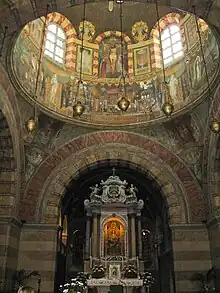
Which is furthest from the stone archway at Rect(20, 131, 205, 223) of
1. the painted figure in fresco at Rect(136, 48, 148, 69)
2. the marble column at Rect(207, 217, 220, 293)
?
the painted figure in fresco at Rect(136, 48, 148, 69)

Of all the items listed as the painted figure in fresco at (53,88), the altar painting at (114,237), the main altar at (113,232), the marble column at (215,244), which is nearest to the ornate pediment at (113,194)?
the main altar at (113,232)

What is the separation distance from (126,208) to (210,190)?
4.24 metres

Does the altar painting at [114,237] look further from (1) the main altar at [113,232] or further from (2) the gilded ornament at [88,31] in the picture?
(2) the gilded ornament at [88,31]

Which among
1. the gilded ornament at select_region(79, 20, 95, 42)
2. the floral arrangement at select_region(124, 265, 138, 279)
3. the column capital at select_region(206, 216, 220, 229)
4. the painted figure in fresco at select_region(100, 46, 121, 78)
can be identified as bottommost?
the floral arrangement at select_region(124, 265, 138, 279)

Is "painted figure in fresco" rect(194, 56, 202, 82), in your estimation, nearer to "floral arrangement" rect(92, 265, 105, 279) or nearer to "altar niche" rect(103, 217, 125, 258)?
"altar niche" rect(103, 217, 125, 258)

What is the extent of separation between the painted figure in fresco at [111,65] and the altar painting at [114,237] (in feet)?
24.3

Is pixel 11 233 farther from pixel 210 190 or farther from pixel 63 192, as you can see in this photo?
pixel 210 190

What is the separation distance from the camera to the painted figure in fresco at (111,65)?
676 inches

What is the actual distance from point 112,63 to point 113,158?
5333 millimetres

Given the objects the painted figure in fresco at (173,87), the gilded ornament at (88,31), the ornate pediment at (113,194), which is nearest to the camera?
the painted figure in fresco at (173,87)

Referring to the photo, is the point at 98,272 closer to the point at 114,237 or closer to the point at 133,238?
the point at 114,237

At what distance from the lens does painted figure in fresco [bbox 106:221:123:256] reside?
15.4 m

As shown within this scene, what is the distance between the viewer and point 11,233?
42.1 feet

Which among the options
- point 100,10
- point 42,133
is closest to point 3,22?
point 42,133
